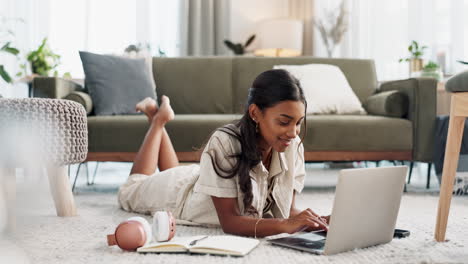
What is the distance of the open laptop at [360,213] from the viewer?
1016 mm

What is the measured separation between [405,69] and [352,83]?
4.10 ft

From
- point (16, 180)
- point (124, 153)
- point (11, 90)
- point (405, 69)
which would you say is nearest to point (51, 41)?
point (11, 90)

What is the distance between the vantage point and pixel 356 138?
96.6 inches

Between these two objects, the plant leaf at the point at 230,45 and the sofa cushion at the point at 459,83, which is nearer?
the sofa cushion at the point at 459,83

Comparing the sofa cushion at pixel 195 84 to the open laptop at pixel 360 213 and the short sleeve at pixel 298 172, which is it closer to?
the short sleeve at pixel 298 172

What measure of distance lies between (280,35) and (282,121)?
3.37 meters

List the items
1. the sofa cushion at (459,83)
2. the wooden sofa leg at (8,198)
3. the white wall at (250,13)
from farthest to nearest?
the white wall at (250,13)
the sofa cushion at (459,83)
the wooden sofa leg at (8,198)

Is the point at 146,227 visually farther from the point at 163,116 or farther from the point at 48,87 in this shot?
the point at 48,87

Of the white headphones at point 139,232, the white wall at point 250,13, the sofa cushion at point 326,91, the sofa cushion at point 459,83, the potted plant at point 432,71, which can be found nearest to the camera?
the white headphones at point 139,232

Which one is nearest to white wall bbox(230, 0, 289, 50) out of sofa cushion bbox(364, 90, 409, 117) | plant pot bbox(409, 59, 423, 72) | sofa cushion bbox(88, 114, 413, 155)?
plant pot bbox(409, 59, 423, 72)

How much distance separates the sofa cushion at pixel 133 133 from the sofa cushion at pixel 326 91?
23.8 inches

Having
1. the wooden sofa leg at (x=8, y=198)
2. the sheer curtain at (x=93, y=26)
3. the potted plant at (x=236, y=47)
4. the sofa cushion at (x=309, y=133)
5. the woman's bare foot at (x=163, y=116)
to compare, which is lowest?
the sofa cushion at (x=309, y=133)

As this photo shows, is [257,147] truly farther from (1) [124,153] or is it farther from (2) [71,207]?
(1) [124,153]

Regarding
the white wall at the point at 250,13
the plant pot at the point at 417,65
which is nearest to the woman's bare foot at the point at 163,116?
the plant pot at the point at 417,65
